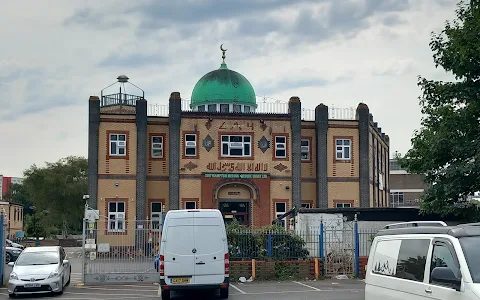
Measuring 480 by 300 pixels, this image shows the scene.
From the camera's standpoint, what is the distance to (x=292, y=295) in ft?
62.4

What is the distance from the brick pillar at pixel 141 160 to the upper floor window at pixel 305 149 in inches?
405

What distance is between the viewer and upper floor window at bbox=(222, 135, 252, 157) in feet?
137

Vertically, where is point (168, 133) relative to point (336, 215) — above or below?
above

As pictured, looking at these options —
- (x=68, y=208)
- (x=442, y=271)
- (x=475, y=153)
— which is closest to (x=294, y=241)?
(x=475, y=153)

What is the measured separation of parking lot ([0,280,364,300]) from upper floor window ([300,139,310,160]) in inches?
803

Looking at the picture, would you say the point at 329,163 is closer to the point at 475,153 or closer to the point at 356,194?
the point at 356,194

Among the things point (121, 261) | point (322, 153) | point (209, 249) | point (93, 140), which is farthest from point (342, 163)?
point (209, 249)

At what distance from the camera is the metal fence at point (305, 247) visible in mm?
24547

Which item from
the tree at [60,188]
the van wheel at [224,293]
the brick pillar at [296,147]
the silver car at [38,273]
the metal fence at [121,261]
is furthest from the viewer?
the tree at [60,188]

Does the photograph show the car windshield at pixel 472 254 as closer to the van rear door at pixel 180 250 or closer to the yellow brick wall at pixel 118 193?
the van rear door at pixel 180 250

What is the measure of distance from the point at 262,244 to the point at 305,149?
19.3 metres

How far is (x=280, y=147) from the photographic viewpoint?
4225 cm

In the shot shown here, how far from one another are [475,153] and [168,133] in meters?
25.6

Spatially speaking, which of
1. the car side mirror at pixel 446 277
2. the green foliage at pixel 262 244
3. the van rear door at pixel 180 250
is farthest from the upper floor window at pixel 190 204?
the car side mirror at pixel 446 277
